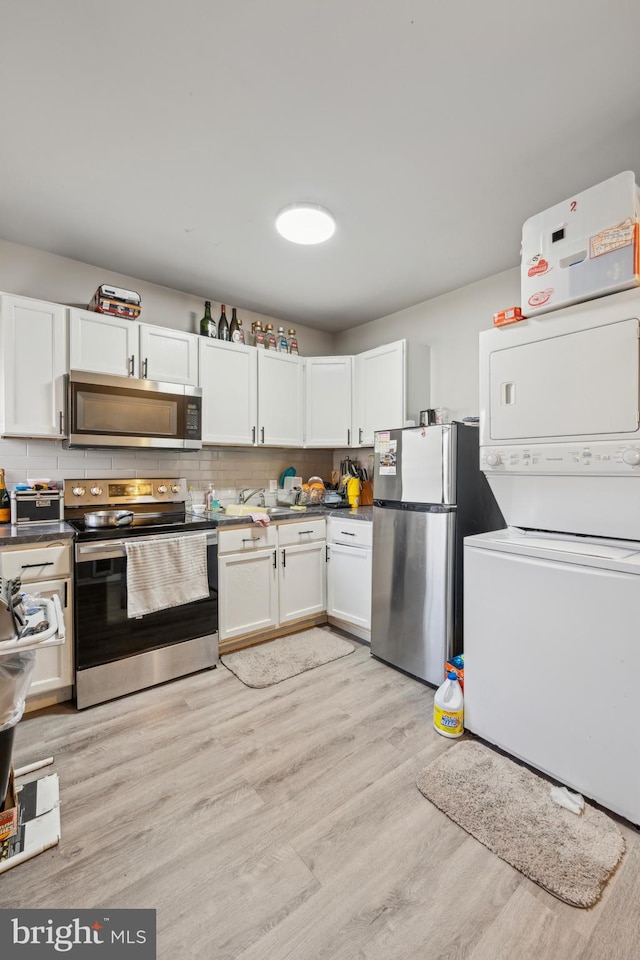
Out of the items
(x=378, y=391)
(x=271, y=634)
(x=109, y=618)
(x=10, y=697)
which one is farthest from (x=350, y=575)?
(x=10, y=697)

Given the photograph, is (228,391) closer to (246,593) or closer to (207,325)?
(207,325)

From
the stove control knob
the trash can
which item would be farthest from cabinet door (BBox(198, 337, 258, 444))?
the stove control knob

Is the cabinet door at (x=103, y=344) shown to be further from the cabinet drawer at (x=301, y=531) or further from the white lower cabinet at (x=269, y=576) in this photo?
the cabinet drawer at (x=301, y=531)

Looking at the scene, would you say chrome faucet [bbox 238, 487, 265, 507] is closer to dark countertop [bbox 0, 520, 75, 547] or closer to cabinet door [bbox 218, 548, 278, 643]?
cabinet door [bbox 218, 548, 278, 643]

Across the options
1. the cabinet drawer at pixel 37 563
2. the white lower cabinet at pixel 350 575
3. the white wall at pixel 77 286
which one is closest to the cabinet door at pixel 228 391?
the white wall at pixel 77 286

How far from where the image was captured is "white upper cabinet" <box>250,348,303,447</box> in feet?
11.0

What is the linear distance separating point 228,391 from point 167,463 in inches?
27.7

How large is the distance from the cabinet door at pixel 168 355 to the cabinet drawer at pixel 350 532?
144cm

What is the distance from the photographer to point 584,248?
1.65 meters

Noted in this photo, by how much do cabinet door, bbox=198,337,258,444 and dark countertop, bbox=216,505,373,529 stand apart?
2.11 feet

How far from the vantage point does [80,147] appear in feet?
5.83

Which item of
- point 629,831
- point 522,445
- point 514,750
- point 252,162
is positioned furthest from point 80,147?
point 629,831

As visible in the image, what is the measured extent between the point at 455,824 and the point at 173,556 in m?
1.79

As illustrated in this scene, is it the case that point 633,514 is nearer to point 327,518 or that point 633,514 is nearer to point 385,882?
point 385,882
